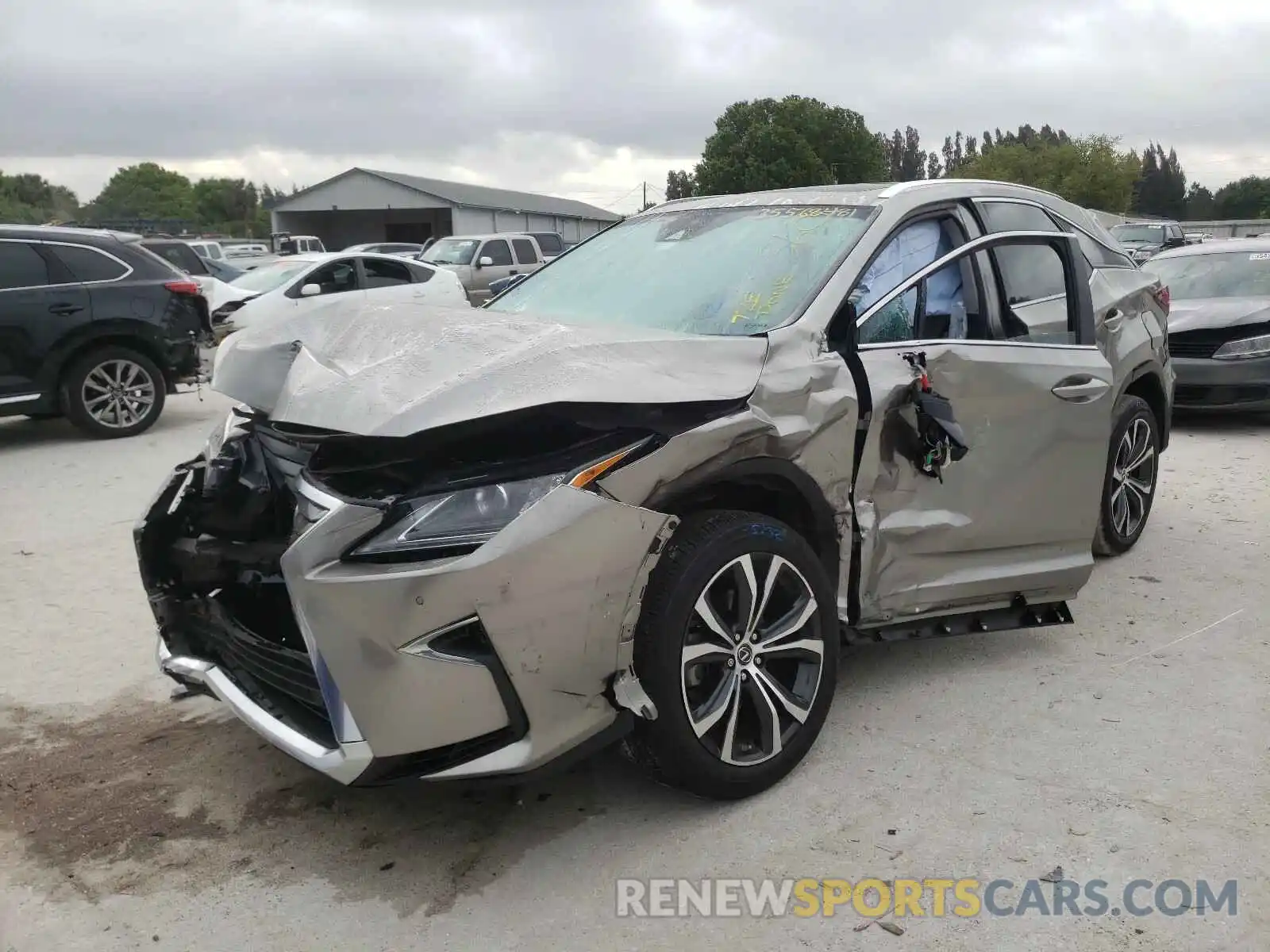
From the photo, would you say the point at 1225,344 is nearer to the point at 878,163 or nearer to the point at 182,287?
the point at 182,287

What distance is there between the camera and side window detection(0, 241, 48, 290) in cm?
869

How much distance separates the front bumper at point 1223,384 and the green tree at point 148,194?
82018 mm

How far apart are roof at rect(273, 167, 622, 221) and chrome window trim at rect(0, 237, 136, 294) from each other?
37976 millimetres

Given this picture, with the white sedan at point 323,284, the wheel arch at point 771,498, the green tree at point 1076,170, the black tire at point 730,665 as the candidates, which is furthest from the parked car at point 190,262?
the green tree at point 1076,170

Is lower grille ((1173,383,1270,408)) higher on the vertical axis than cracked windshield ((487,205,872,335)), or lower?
lower

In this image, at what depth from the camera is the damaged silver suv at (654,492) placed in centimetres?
264

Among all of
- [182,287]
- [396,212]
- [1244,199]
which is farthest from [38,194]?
[1244,199]

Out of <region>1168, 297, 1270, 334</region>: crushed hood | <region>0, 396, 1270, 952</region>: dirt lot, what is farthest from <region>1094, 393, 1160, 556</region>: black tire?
<region>1168, 297, 1270, 334</region>: crushed hood

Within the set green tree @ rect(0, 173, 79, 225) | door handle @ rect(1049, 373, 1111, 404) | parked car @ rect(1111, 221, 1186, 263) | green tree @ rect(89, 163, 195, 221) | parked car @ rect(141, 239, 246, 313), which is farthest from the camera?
green tree @ rect(89, 163, 195, 221)

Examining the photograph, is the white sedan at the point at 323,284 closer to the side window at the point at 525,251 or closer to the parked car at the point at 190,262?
the parked car at the point at 190,262

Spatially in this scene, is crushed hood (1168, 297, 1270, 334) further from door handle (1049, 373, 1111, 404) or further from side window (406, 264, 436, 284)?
side window (406, 264, 436, 284)

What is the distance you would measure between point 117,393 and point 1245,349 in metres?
9.88

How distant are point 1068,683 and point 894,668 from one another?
664 mm

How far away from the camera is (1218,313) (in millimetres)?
9445
